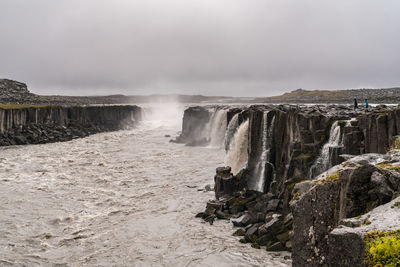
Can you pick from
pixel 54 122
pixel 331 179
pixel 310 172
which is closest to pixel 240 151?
pixel 310 172

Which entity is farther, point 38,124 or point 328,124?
point 38,124

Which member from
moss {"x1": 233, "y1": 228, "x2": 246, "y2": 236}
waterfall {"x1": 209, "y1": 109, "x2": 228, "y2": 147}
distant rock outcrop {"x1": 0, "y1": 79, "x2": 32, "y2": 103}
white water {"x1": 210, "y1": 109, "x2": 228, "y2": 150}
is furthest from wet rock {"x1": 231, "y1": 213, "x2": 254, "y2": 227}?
distant rock outcrop {"x1": 0, "y1": 79, "x2": 32, "y2": 103}

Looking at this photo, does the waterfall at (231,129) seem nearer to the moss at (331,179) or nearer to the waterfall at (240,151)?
the waterfall at (240,151)

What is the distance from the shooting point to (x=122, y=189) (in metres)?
29.4

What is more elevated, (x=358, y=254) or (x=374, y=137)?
(x=374, y=137)

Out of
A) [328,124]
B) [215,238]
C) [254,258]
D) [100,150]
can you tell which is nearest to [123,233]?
[215,238]

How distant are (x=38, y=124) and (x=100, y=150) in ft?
80.7

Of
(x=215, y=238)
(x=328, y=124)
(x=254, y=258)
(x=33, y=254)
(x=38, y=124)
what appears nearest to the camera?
(x=254, y=258)

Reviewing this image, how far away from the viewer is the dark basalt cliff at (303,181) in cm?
822

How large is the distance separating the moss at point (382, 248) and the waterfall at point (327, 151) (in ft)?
48.1

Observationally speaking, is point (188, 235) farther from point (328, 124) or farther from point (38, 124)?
point (38, 124)

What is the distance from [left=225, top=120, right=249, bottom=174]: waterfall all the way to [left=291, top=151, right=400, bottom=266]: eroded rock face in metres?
22.1

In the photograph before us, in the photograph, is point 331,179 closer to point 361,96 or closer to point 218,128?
point 218,128

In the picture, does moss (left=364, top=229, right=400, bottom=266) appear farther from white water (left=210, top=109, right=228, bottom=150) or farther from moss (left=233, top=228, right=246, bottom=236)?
white water (left=210, top=109, right=228, bottom=150)
